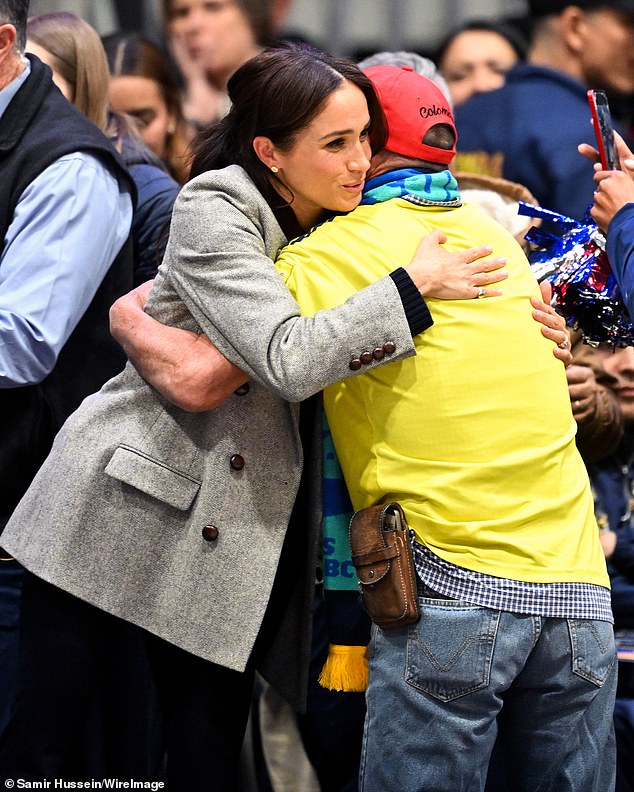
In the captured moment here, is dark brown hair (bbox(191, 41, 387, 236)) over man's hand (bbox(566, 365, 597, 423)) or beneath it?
over

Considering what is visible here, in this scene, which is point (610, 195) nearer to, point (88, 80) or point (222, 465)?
point (222, 465)

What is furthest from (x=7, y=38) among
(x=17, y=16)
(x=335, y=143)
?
(x=335, y=143)

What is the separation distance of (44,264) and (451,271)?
95 centimetres

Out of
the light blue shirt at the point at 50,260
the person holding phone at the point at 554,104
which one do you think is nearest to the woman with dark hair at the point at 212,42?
the person holding phone at the point at 554,104

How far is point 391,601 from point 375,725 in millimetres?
209

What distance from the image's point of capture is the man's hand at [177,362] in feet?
7.21

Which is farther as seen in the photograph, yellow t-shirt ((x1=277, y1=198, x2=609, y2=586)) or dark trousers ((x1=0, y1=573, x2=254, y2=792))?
dark trousers ((x1=0, y1=573, x2=254, y2=792))

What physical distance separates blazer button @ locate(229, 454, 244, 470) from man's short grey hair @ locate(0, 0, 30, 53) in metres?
1.13

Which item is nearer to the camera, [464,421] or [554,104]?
[464,421]

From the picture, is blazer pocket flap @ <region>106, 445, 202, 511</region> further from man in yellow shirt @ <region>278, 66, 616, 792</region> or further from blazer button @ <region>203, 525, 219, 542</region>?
man in yellow shirt @ <region>278, 66, 616, 792</region>

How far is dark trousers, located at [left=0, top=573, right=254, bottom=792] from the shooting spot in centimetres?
247

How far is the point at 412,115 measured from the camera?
2238mm

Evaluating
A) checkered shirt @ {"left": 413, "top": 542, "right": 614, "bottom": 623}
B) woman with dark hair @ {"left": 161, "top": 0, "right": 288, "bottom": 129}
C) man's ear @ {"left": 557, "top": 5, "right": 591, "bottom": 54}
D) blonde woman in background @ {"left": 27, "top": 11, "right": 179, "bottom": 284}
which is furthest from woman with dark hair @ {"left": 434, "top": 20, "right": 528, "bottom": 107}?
checkered shirt @ {"left": 413, "top": 542, "right": 614, "bottom": 623}

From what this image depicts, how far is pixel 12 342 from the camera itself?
2.60 m
